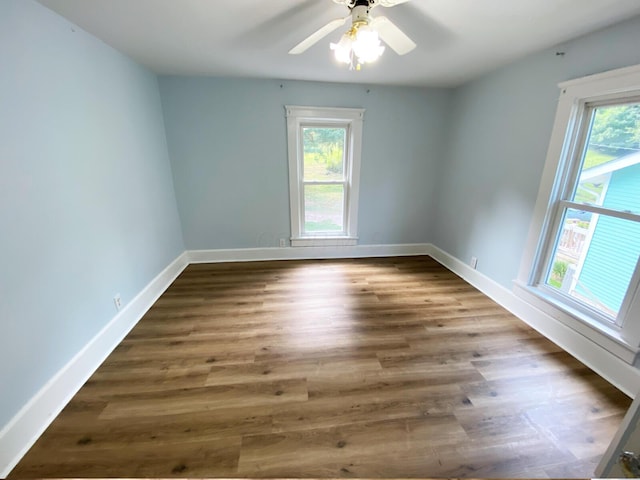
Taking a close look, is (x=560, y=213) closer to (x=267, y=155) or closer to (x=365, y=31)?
(x=365, y=31)

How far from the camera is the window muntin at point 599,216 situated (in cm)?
177

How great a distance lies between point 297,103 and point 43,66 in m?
2.22

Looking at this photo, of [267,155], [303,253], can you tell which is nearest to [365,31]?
[267,155]

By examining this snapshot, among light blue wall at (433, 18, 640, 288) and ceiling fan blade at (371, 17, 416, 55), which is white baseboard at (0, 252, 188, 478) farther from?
light blue wall at (433, 18, 640, 288)

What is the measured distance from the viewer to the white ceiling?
1.53 meters

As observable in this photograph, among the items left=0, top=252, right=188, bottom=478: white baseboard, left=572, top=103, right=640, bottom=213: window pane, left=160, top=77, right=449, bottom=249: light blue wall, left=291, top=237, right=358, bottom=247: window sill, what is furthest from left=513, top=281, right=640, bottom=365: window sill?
left=0, top=252, right=188, bottom=478: white baseboard

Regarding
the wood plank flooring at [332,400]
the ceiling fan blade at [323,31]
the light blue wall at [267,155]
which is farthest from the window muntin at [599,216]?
the ceiling fan blade at [323,31]

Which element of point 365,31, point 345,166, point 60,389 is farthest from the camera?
point 345,166

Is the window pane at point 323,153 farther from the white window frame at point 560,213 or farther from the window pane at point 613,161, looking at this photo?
the window pane at point 613,161

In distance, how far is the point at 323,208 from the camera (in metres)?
3.72

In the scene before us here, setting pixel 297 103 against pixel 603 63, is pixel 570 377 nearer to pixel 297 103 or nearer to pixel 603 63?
pixel 603 63

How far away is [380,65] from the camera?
2.52 meters

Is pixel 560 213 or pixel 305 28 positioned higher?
pixel 305 28

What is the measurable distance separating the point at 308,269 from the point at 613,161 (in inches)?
113
